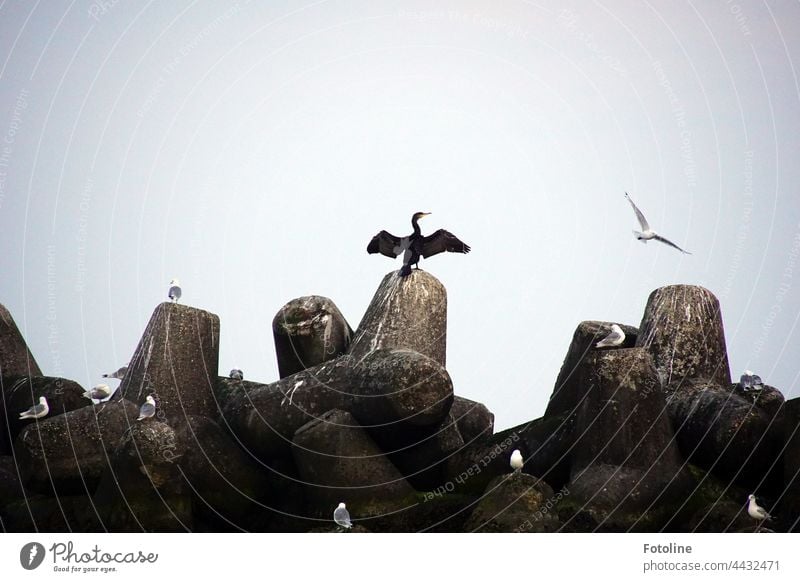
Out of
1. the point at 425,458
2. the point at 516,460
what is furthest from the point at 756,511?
the point at 425,458

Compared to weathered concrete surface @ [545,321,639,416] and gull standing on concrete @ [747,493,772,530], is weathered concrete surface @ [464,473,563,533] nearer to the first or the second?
gull standing on concrete @ [747,493,772,530]

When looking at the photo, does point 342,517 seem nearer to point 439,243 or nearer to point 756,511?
point 756,511

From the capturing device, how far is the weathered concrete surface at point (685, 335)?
16.0m

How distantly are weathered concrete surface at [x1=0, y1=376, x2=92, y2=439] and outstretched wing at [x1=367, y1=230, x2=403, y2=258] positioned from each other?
18.2 feet

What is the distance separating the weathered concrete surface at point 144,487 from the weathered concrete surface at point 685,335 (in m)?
7.11

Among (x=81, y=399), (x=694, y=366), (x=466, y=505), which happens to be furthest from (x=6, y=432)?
(x=694, y=366)

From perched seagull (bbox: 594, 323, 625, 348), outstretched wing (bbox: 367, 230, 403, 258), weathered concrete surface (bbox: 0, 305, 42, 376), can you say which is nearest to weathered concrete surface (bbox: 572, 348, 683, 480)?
perched seagull (bbox: 594, 323, 625, 348)

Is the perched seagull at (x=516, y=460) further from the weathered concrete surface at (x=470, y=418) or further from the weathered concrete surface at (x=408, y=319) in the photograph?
the weathered concrete surface at (x=408, y=319)

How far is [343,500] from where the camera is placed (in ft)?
46.6

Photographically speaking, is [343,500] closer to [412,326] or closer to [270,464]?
[270,464]

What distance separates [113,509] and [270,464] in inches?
104

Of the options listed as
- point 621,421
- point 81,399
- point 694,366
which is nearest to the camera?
point 621,421

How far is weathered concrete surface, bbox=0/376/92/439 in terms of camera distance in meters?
16.8

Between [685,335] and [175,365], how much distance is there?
25.4 feet
